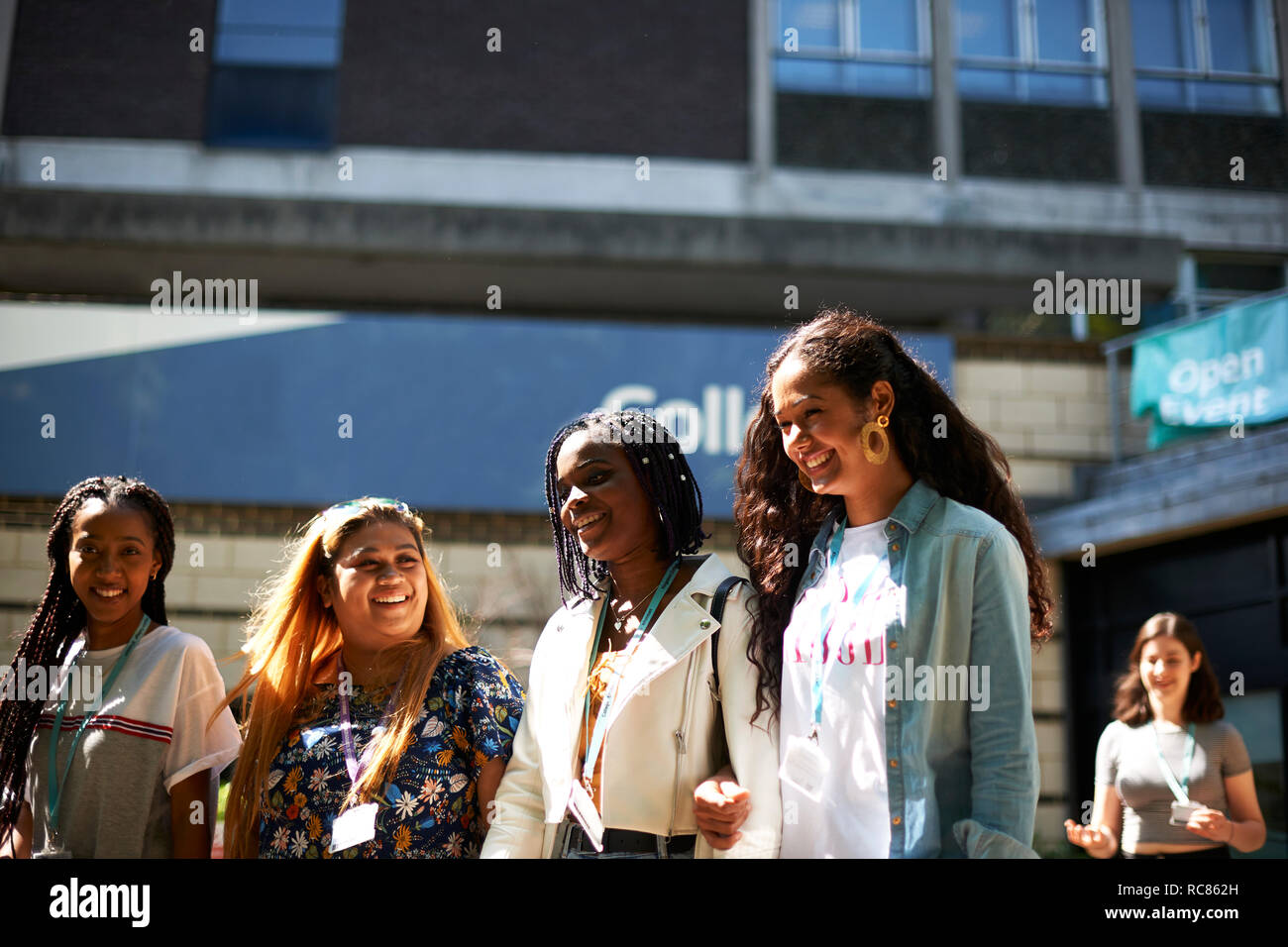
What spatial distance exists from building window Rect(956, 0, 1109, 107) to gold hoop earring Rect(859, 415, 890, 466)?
15.7 feet

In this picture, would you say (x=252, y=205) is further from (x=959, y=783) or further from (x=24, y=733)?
(x=959, y=783)

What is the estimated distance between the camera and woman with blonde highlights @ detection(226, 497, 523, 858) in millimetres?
2426

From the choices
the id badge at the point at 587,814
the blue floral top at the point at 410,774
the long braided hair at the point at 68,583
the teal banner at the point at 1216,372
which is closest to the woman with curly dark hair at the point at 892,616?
the id badge at the point at 587,814

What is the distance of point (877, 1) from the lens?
275 inches

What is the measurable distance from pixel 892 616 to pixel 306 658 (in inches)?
52.5

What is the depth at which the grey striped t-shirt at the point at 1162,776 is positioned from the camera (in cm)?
374

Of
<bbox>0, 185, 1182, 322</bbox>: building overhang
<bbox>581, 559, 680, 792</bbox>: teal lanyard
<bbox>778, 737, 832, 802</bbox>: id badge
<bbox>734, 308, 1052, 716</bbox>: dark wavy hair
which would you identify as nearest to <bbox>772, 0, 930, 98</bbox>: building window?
<bbox>0, 185, 1182, 322</bbox>: building overhang

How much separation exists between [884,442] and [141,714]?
1675mm

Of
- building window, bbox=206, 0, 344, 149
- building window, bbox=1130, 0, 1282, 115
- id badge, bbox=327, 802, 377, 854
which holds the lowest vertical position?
id badge, bbox=327, 802, 377, 854

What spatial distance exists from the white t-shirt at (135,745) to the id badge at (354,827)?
444 millimetres

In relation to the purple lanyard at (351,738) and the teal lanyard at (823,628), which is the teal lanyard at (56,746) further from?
the teal lanyard at (823,628)

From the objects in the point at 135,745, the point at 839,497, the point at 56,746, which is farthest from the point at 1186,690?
the point at 56,746

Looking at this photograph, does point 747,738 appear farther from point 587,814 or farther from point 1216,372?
point 1216,372

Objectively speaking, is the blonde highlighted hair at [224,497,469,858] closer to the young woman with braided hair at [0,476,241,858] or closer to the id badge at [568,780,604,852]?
the young woman with braided hair at [0,476,241,858]
